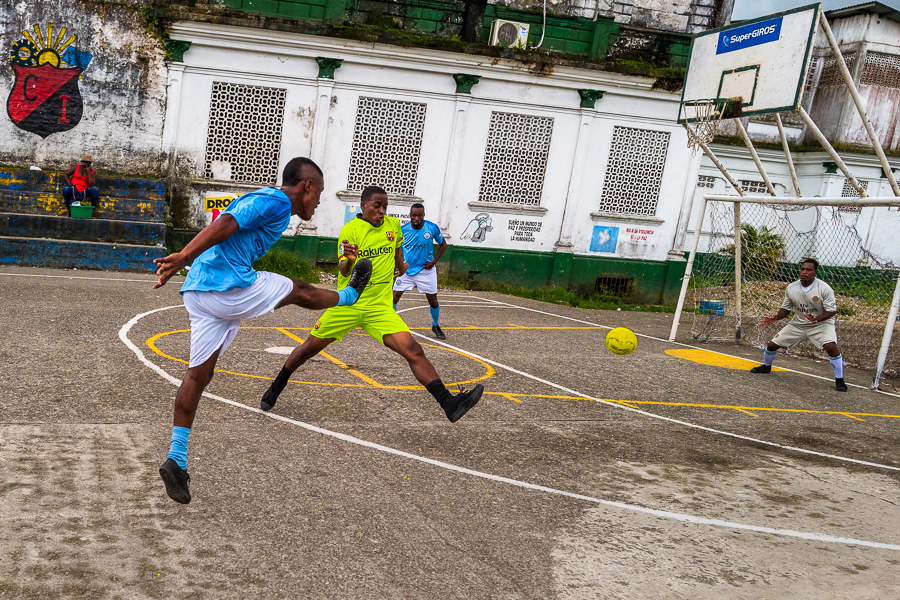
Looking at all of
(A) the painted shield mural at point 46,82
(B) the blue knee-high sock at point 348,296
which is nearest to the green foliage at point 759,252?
(B) the blue knee-high sock at point 348,296

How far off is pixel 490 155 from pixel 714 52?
614 cm

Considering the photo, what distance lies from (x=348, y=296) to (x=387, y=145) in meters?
12.3

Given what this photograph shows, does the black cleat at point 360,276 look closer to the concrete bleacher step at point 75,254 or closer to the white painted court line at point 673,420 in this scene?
the white painted court line at point 673,420

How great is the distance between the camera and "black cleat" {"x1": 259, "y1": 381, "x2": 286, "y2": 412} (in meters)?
6.93

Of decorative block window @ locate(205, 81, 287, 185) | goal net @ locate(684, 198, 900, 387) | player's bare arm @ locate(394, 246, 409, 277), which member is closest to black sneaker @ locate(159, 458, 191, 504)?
player's bare arm @ locate(394, 246, 409, 277)

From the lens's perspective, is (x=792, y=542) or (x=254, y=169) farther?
(x=254, y=169)

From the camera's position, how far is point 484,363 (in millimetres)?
9938

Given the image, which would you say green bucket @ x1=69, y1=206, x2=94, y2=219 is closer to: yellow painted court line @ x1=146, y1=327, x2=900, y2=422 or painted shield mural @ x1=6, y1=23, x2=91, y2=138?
painted shield mural @ x1=6, y1=23, x2=91, y2=138

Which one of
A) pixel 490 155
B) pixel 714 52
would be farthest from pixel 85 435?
pixel 490 155

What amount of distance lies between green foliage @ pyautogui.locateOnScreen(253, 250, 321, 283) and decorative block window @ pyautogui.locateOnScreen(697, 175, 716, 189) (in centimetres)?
1301

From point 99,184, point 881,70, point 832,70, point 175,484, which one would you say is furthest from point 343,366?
point 881,70

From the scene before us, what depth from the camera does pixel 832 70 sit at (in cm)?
2695

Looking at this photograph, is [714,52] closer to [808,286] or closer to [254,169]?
[808,286]

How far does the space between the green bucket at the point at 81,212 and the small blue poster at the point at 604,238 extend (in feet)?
36.5
